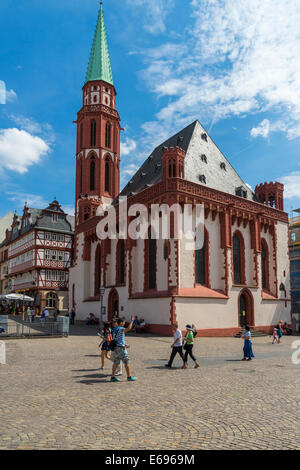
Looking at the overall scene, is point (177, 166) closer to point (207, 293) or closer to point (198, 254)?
point (198, 254)

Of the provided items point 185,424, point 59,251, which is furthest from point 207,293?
point 59,251

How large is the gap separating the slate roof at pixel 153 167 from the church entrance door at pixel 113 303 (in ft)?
30.0

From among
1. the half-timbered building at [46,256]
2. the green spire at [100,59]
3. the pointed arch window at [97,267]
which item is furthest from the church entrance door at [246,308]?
the green spire at [100,59]

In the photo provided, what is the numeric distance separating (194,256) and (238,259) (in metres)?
6.12

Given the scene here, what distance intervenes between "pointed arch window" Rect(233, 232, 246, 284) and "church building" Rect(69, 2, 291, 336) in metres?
0.08

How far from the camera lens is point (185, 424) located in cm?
674

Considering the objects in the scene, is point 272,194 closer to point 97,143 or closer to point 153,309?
point 153,309

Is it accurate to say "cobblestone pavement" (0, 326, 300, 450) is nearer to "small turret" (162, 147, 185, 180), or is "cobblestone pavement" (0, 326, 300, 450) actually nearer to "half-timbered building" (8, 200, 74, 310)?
"small turret" (162, 147, 185, 180)

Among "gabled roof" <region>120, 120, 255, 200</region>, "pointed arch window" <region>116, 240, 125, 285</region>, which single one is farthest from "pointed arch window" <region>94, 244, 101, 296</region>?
"gabled roof" <region>120, 120, 255, 200</region>

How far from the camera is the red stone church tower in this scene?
147ft

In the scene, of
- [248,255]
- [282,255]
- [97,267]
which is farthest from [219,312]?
[97,267]

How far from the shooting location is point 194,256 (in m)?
28.4

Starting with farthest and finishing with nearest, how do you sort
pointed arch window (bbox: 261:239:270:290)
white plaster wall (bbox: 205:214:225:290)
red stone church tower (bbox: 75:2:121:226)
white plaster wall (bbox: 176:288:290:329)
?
red stone church tower (bbox: 75:2:121:226)
pointed arch window (bbox: 261:239:270:290)
white plaster wall (bbox: 205:214:225:290)
white plaster wall (bbox: 176:288:290:329)
